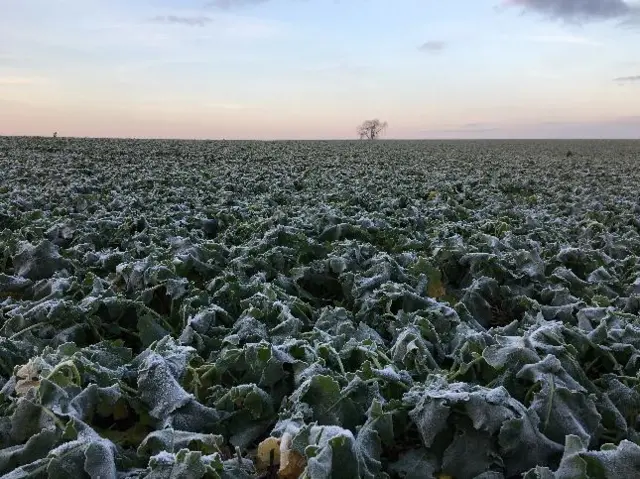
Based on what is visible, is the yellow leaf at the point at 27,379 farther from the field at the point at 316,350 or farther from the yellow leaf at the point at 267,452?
the yellow leaf at the point at 267,452

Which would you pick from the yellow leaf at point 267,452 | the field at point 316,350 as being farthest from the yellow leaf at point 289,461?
the yellow leaf at point 267,452

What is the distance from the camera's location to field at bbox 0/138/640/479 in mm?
2535

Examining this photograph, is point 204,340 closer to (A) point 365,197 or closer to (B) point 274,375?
(B) point 274,375

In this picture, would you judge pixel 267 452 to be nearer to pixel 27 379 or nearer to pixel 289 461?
pixel 289 461

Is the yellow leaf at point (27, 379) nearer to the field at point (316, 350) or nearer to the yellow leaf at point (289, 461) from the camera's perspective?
the field at point (316, 350)

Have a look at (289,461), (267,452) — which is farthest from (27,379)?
(289,461)

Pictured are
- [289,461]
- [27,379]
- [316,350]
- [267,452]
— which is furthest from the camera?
[316,350]

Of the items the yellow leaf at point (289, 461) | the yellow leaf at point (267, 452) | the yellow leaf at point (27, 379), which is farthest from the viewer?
the yellow leaf at point (27, 379)

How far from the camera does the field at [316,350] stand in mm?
2535

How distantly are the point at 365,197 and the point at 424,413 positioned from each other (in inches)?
300

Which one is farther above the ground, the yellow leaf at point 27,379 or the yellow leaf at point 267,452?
the yellow leaf at point 27,379

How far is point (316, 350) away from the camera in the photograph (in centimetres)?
329

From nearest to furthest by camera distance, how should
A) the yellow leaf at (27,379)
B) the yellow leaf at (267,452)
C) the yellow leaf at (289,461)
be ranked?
1. the yellow leaf at (289,461)
2. the yellow leaf at (267,452)
3. the yellow leaf at (27,379)

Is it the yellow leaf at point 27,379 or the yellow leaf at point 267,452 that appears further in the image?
the yellow leaf at point 27,379
